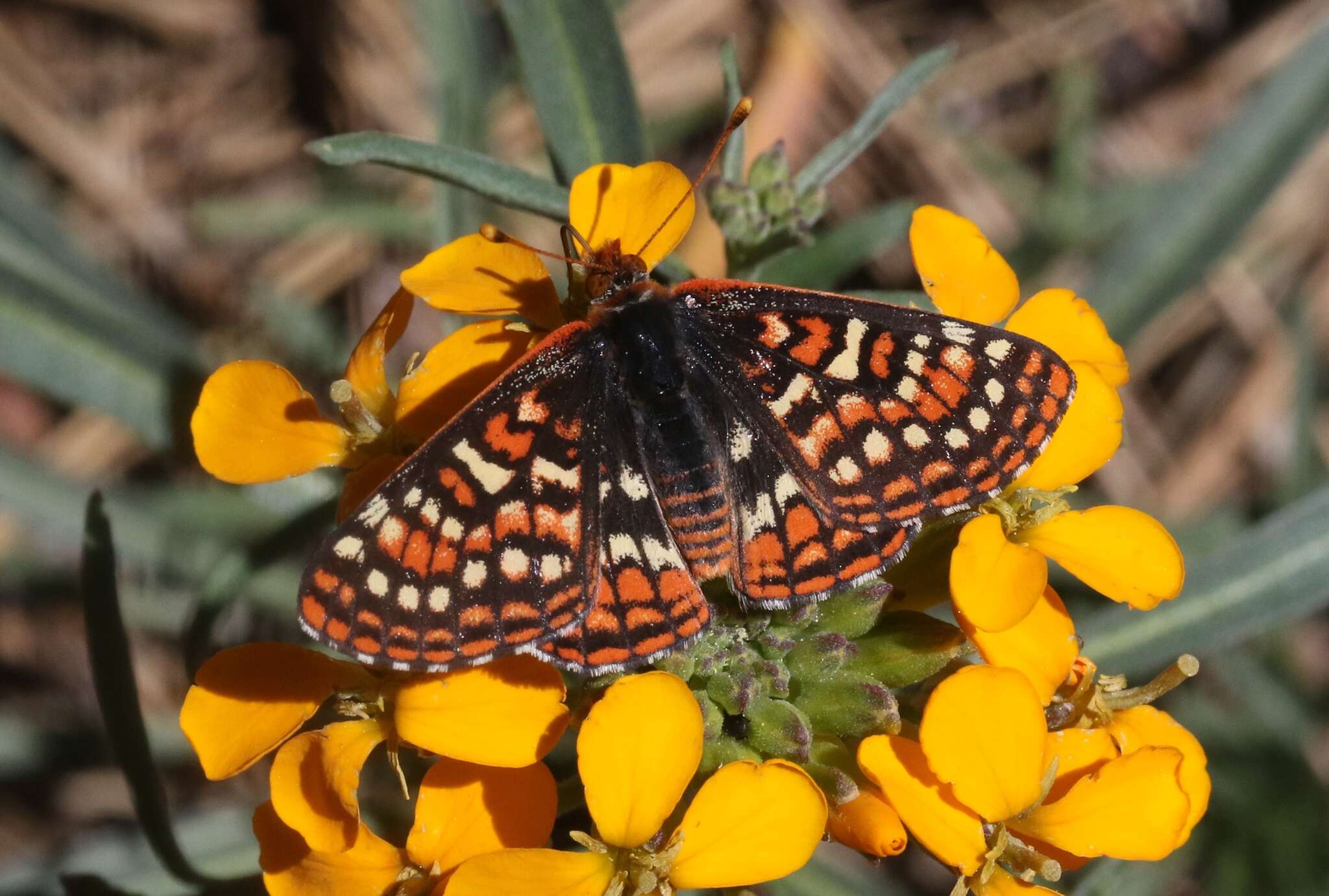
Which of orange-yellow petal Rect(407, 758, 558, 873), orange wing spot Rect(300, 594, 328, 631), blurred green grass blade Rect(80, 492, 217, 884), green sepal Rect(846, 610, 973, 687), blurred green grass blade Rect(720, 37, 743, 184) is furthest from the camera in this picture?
blurred green grass blade Rect(720, 37, 743, 184)

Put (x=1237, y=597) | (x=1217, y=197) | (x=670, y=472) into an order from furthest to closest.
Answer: (x=1217, y=197), (x=1237, y=597), (x=670, y=472)

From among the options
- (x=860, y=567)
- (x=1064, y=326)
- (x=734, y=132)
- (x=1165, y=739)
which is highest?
(x=734, y=132)

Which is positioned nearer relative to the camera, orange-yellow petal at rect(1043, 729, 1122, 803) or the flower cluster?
the flower cluster

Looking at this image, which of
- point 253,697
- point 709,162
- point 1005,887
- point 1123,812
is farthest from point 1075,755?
point 253,697

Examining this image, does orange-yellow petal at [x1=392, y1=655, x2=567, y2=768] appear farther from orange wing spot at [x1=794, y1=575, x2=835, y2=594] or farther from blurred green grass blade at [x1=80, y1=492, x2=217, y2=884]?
blurred green grass blade at [x1=80, y1=492, x2=217, y2=884]

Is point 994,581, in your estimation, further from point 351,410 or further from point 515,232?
point 515,232

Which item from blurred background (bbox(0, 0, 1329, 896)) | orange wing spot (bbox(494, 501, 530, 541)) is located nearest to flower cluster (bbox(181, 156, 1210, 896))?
orange wing spot (bbox(494, 501, 530, 541))

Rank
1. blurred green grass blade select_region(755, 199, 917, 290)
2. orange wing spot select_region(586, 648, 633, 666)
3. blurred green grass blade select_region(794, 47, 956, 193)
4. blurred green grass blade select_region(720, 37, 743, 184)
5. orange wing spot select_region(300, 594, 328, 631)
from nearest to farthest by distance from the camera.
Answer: orange wing spot select_region(300, 594, 328, 631) → orange wing spot select_region(586, 648, 633, 666) → blurred green grass blade select_region(720, 37, 743, 184) → blurred green grass blade select_region(794, 47, 956, 193) → blurred green grass blade select_region(755, 199, 917, 290)

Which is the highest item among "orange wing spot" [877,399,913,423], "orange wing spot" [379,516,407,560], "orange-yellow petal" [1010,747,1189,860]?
"orange wing spot" [379,516,407,560]
